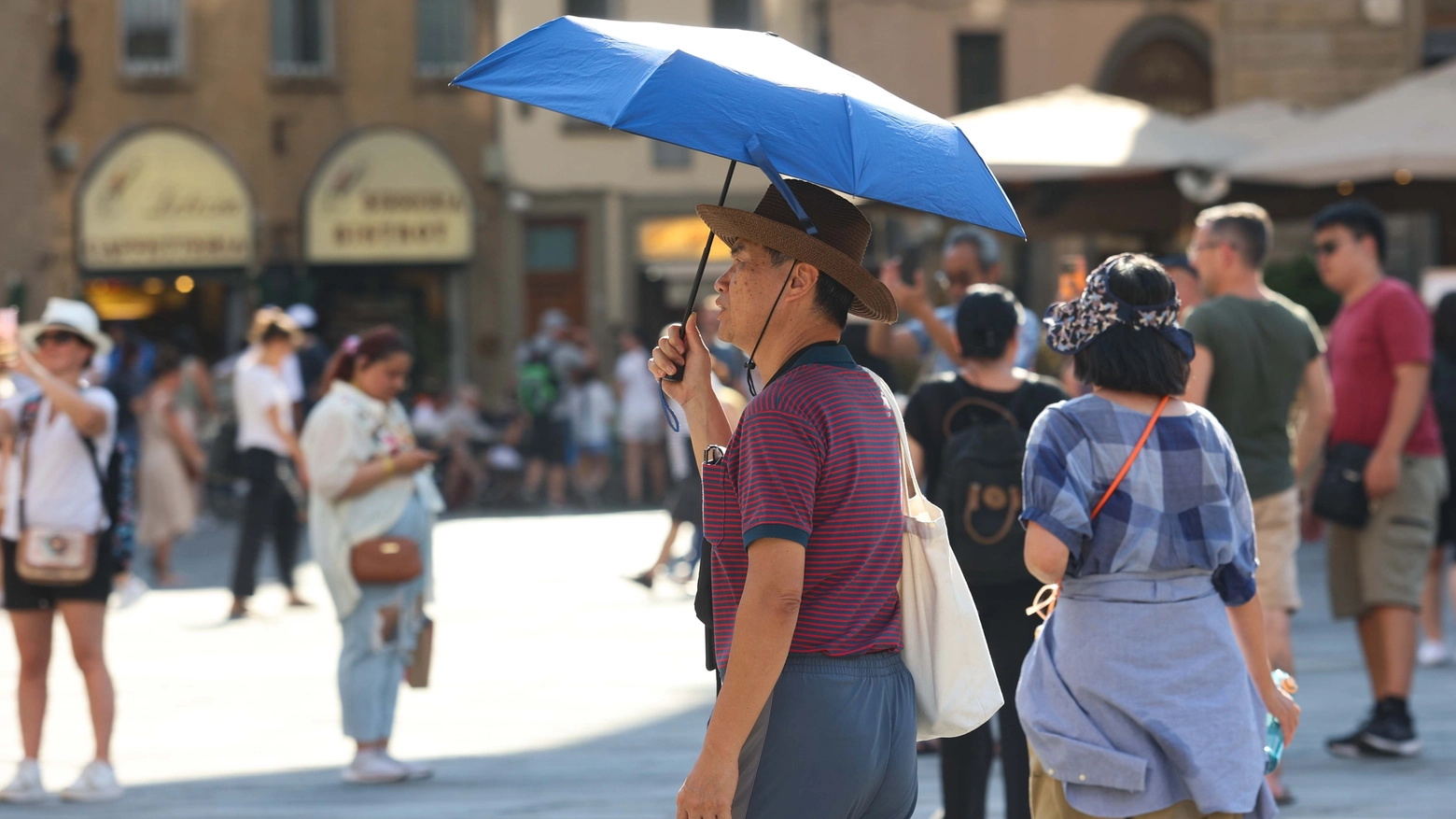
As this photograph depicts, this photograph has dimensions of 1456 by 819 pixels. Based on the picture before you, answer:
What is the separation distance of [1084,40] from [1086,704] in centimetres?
2669

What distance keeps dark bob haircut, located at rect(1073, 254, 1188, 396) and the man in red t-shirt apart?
3140 millimetres

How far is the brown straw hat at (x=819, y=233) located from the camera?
3215mm

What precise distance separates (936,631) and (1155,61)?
27429mm

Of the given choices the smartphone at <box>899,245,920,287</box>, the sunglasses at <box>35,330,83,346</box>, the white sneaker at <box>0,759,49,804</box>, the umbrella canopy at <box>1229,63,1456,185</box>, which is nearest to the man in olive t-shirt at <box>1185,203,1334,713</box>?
the smartphone at <box>899,245,920,287</box>

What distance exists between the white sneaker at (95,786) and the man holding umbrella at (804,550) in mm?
4179

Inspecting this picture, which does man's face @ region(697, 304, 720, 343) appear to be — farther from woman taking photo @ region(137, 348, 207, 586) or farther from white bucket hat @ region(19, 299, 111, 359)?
white bucket hat @ region(19, 299, 111, 359)

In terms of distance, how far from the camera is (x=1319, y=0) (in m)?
17.9

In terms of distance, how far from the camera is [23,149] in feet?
86.5

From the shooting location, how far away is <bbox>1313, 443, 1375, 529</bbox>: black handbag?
22.7 feet

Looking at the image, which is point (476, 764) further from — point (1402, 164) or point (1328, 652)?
point (1402, 164)

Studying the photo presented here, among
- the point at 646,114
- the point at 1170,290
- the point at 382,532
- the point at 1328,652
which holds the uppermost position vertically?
the point at 646,114

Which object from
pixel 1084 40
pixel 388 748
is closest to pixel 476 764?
pixel 388 748

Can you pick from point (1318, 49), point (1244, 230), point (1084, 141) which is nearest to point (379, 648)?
point (1244, 230)

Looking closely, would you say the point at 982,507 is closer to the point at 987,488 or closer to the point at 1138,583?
the point at 987,488
